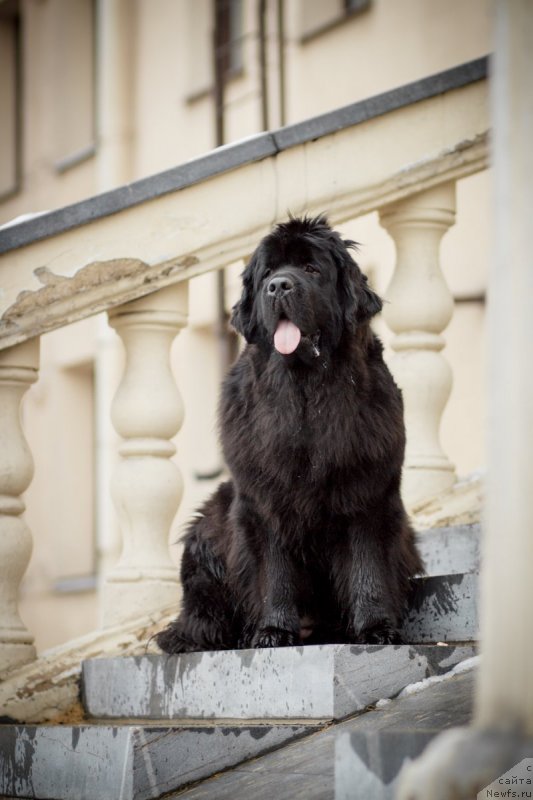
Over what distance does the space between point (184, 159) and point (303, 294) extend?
8.73 m

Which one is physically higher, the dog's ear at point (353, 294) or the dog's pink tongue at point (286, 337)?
the dog's ear at point (353, 294)

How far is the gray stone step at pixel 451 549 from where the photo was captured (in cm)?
434

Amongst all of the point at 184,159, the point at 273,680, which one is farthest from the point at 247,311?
the point at 184,159

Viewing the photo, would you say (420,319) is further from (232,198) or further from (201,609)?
(201,609)

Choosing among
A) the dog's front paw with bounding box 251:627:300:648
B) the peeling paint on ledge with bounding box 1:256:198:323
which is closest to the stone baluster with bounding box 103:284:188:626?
the peeling paint on ledge with bounding box 1:256:198:323

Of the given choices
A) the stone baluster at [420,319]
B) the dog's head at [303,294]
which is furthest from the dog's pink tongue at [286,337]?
the stone baluster at [420,319]

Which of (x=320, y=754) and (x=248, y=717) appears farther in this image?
(x=248, y=717)

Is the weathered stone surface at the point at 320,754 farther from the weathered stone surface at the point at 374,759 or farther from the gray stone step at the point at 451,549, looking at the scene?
the gray stone step at the point at 451,549

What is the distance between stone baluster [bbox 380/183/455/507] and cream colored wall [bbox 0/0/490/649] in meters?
2.78

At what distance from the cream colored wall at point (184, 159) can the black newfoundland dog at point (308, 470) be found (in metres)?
3.70

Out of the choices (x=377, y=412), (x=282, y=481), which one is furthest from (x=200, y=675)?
(x=377, y=412)

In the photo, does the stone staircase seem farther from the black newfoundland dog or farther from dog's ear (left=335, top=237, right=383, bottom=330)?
dog's ear (left=335, top=237, right=383, bottom=330)

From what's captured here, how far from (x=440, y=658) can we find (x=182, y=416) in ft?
4.81

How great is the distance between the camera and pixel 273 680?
3480 millimetres
